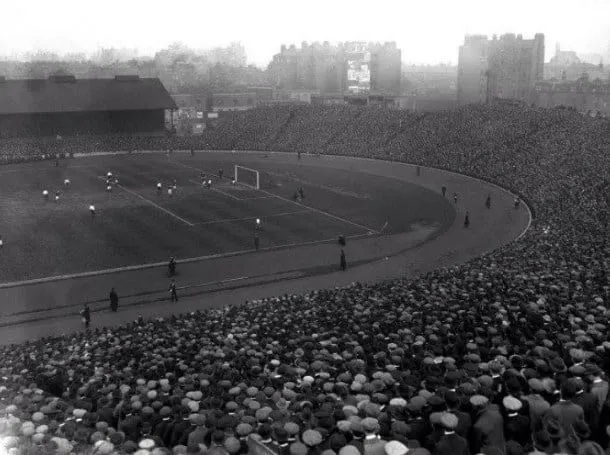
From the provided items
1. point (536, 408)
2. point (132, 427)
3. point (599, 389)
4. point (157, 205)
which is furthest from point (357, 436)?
point (157, 205)

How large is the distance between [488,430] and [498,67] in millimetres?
118694

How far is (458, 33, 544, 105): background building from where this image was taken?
113 meters

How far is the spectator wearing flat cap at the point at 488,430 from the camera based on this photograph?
8.47 m

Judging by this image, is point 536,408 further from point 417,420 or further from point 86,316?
point 86,316

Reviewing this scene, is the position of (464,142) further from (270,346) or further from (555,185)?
(270,346)

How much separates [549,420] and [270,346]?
25.5ft

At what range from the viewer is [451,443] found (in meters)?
8.06

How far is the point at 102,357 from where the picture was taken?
16.2 metres

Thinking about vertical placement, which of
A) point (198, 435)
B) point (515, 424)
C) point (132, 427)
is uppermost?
point (515, 424)

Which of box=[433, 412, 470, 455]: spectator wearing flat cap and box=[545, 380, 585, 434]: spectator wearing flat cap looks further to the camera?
box=[545, 380, 585, 434]: spectator wearing flat cap

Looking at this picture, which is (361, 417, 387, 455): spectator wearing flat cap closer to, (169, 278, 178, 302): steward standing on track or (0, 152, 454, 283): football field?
(169, 278, 178, 302): steward standing on track

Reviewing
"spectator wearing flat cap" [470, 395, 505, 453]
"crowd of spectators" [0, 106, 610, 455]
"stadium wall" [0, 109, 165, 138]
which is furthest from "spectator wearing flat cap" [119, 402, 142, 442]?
"stadium wall" [0, 109, 165, 138]

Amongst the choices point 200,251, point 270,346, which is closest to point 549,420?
point 270,346

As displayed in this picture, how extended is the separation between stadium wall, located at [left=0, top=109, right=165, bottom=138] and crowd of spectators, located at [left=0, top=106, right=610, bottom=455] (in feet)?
222
